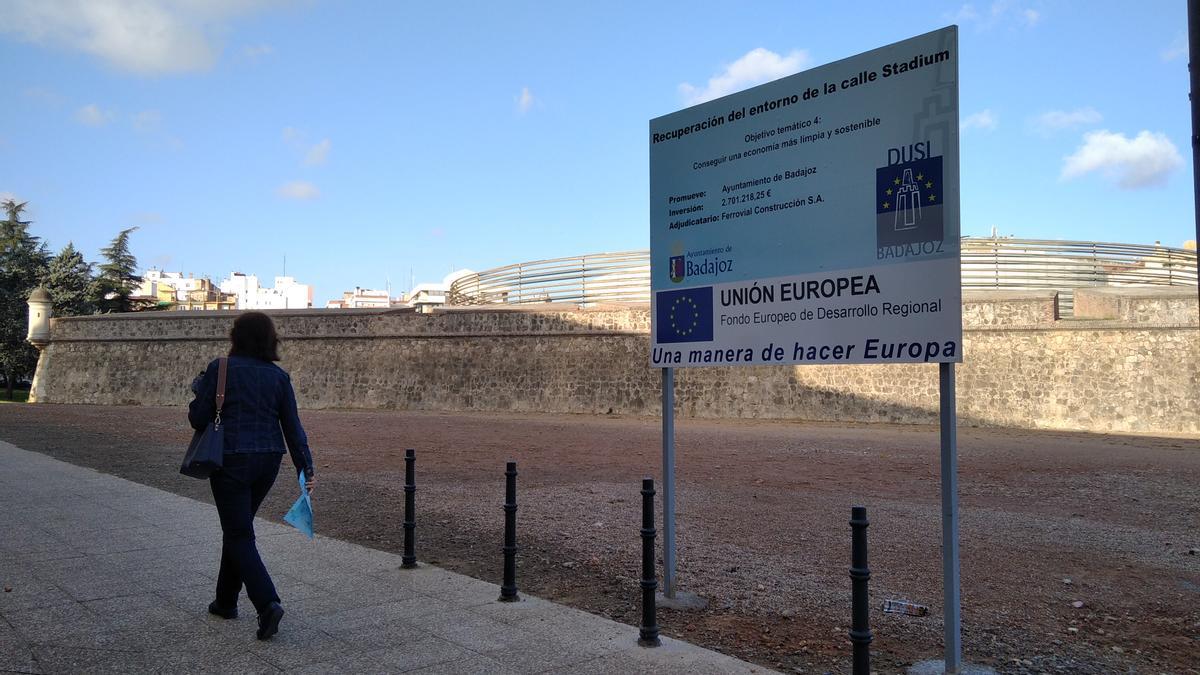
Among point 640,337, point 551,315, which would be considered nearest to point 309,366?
point 551,315

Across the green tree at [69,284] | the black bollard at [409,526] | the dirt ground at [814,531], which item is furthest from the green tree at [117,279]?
the black bollard at [409,526]

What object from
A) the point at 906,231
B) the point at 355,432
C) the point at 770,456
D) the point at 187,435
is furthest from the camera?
the point at 355,432

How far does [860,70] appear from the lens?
4449 mm

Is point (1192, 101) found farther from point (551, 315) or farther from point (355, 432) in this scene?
point (551, 315)

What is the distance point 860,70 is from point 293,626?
14.0 ft

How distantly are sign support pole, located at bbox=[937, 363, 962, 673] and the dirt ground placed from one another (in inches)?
13.6

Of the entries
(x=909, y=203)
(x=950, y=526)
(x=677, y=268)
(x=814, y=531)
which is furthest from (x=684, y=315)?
(x=814, y=531)

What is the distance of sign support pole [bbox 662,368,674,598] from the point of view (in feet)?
17.1

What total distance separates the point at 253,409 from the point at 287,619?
3.93 ft

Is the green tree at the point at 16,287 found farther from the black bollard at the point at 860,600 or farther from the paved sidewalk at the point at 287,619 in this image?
the black bollard at the point at 860,600

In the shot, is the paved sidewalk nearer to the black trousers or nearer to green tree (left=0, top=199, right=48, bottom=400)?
the black trousers

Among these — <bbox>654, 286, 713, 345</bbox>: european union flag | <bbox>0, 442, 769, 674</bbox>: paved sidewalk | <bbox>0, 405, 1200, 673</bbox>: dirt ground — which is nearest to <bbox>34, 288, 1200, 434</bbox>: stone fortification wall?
<bbox>0, 405, 1200, 673</bbox>: dirt ground

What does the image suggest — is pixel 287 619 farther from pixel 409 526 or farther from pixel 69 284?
pixel 69 284

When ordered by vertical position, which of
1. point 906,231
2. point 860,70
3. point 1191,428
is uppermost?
point 860,70
